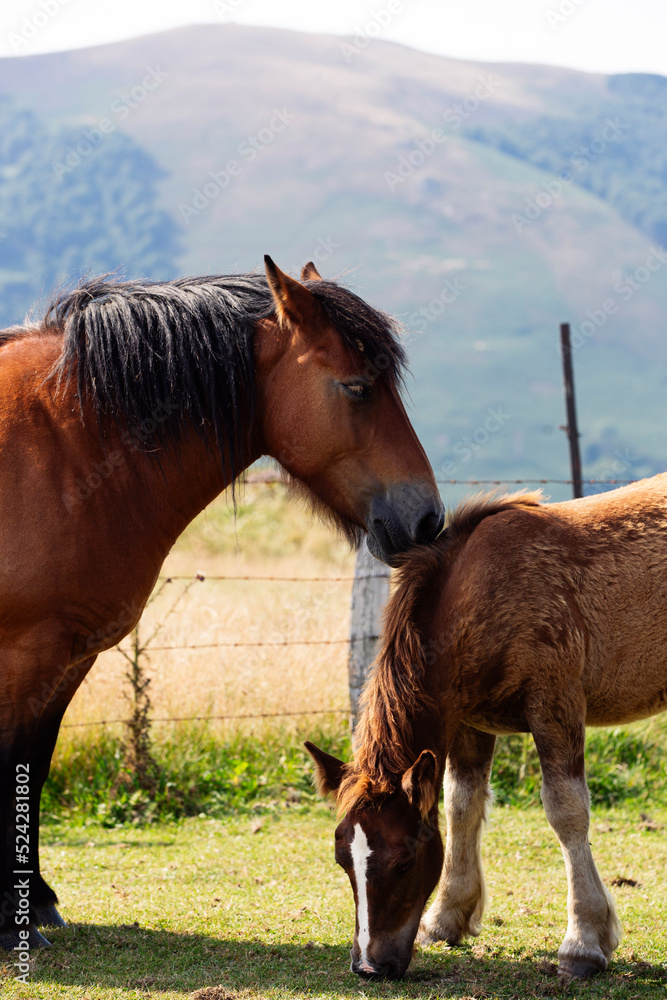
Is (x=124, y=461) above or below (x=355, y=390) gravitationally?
below

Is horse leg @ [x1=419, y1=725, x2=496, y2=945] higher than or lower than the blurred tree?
lower

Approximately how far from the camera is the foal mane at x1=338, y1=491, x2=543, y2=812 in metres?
3.16

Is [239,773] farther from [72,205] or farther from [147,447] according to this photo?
[72,205]

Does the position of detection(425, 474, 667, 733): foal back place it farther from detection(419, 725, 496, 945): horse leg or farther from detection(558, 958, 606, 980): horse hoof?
detection(558, 958, 606, 980): horse hoof

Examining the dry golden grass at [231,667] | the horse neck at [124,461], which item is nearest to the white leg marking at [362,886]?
the horse neck at [124,461]

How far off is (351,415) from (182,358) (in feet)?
2.56

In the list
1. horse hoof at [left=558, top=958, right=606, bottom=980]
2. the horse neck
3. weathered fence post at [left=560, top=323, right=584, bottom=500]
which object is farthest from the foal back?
weathered fence post at [left=560, top=323, right=584, bottom=500]

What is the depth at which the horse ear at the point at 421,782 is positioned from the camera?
3.04m

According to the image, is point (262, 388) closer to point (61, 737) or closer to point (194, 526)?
point (61, 737)

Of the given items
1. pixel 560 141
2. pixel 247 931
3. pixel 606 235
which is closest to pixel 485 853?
pixel 247 931

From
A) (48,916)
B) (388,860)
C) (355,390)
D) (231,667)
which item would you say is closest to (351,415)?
(355,390)

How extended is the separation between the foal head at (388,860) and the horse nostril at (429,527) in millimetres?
871

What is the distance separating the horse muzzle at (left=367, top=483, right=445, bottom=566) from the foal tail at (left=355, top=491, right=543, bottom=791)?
0.10 metres

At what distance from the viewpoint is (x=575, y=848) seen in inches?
132
